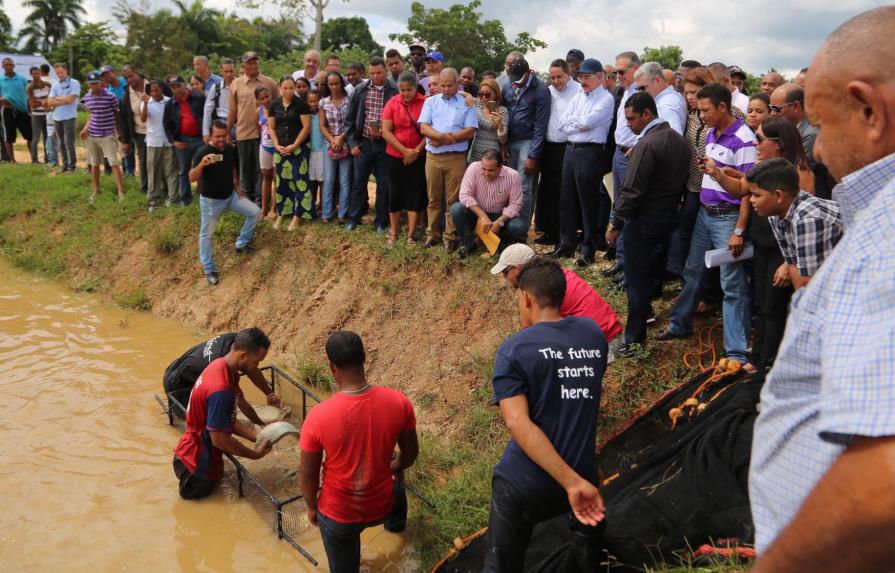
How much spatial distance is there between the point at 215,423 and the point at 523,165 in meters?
4.75

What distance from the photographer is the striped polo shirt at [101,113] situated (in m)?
12.1

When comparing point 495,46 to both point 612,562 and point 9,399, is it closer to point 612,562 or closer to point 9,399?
point 9,399

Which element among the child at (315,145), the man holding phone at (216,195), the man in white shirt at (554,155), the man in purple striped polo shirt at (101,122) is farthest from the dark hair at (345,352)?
the man in purple striped polo shirt at (101,122)

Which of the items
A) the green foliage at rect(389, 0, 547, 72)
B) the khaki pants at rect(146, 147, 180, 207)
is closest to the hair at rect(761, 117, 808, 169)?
the khaki pants at rect(146, 147, 180, 207)

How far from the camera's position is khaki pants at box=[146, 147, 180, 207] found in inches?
455

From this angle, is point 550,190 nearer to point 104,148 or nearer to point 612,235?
point 612,235

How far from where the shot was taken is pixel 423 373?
24.0ft

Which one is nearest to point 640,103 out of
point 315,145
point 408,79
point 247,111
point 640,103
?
point 640,103

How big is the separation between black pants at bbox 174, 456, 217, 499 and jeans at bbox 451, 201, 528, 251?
155 inches

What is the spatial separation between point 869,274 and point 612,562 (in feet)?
9.87

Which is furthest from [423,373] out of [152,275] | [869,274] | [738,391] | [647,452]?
[869,274]

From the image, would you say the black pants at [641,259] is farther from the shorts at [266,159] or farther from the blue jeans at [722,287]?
the shorts at [266,159]

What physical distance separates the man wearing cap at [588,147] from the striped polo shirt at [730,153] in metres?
1.62

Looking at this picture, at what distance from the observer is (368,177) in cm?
955
